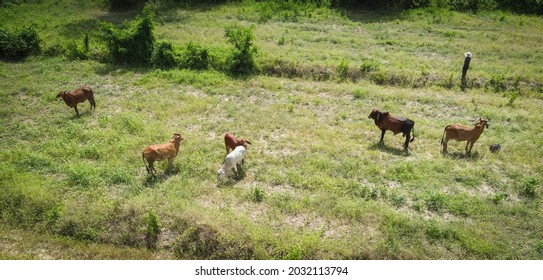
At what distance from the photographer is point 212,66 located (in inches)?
723

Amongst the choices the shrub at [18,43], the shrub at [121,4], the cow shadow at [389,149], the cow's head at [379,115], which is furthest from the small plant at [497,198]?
the shrub at [121,4]

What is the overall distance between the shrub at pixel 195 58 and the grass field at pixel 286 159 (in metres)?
0.53

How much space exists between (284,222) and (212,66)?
1078 centimetres

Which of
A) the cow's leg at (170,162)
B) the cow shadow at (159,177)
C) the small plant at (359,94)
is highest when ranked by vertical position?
the small plant at (359,94)

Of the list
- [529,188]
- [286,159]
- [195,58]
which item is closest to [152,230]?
[286,159]

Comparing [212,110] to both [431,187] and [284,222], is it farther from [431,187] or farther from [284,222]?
[431,187]

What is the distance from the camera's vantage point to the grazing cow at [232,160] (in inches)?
412

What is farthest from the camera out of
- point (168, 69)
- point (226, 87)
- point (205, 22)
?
point (205, 22)

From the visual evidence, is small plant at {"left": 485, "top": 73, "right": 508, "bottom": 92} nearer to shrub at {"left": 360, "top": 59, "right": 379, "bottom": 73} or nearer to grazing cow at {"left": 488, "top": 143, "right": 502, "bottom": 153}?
shrub at {"left": 360, "top": 59, "right": 379, "bottom": 73}

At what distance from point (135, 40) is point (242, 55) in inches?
202

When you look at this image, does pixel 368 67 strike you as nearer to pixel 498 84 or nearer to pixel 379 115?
pixel 498 84

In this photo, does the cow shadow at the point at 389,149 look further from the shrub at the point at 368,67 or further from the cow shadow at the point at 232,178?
the shrub at the point at 368,67
